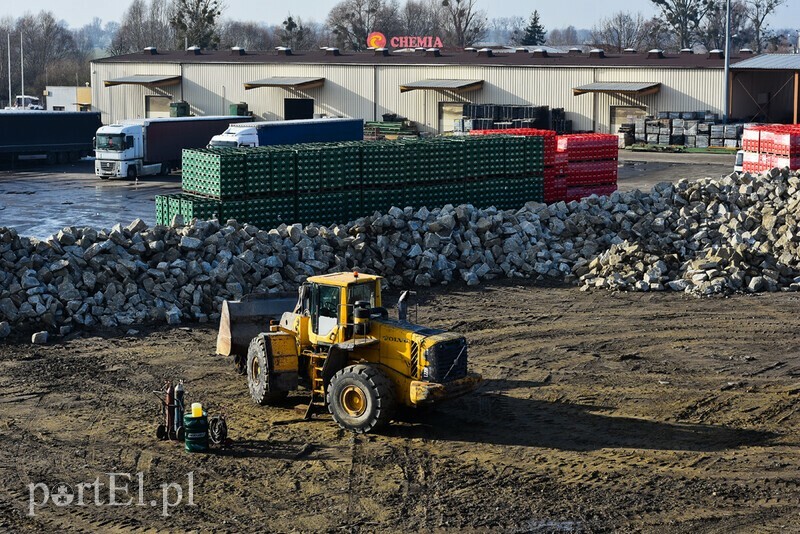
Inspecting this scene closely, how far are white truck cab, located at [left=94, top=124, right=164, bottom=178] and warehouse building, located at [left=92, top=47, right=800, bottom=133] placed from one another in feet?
66.5

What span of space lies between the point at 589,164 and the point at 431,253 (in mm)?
11576

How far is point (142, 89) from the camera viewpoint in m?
74.8

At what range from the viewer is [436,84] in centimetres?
6625

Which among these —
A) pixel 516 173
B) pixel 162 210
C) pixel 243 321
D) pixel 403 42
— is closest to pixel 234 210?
pixel 162 210

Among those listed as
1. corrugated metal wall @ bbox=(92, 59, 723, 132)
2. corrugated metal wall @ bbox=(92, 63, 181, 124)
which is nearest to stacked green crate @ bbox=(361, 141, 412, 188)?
corrugated metal wall @ bbox=(92, 59, 723, 132)

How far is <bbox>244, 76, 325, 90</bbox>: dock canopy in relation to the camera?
2719 inches

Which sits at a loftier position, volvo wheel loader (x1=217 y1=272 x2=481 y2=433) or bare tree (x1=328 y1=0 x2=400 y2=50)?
bare tree (x1=328 y1=0 x2=400 y2=50)

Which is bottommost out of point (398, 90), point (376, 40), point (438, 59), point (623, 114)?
point (623, 114)

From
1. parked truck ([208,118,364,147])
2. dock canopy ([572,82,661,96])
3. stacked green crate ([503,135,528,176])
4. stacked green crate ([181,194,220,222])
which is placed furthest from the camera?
dock canopy ([572,82,661,96])

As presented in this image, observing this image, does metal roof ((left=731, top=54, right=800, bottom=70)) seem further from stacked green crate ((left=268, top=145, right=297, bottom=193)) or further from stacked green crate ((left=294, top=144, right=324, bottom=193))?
stacked green crate ((left=268, top=145, right=297, bottom=193))

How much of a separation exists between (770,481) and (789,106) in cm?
5256

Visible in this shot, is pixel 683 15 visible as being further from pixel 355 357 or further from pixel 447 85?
pixel 355 357

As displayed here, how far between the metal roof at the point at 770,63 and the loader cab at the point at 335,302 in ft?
158

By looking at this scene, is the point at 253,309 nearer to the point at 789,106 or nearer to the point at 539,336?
the point at 539,336
